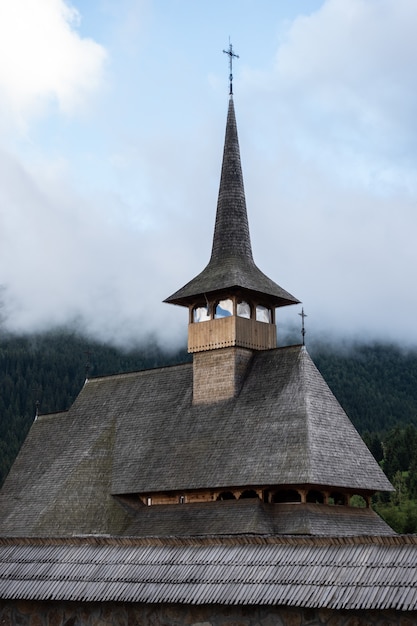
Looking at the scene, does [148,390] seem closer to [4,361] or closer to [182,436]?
[182,436]

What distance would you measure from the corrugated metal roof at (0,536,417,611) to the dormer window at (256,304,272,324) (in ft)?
71.8

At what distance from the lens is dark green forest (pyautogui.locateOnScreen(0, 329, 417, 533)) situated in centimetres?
9962

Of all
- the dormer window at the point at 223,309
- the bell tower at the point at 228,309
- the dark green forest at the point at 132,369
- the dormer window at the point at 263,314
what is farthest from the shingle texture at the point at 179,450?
the dark green forest at the point at 132,369

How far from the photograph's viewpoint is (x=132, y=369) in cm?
11694

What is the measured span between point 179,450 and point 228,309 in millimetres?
4879

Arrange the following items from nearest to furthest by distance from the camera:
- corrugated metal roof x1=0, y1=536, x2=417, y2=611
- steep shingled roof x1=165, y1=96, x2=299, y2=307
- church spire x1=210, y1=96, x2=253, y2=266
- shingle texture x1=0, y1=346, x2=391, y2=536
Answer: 1. corrugated metal roof x1=0, y1=536, x2=417, y2=611
2. shingle texture x1=0, y1=346, x2=391, y2=536
3. steep shingled roof x1=165, y1=96, x2=299, y2=307
4. church spire x1=210, y1=96, x2=253, y2=266

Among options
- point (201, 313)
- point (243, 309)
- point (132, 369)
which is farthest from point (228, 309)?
point (132, 369)

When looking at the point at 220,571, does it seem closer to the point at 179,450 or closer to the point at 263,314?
the point at 179,450

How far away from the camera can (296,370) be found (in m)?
30.3

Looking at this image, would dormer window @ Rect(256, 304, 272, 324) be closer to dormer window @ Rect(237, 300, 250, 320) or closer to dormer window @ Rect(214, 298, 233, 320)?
dormer window @ Rect(237, 300, 250, 320)

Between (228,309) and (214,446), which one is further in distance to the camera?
(228,309)

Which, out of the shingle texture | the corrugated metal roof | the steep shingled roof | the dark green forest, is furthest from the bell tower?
the dark green forest

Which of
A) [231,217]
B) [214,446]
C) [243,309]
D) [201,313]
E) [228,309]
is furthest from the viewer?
[231,217]

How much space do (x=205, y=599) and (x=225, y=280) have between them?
Result: 75.7ft
